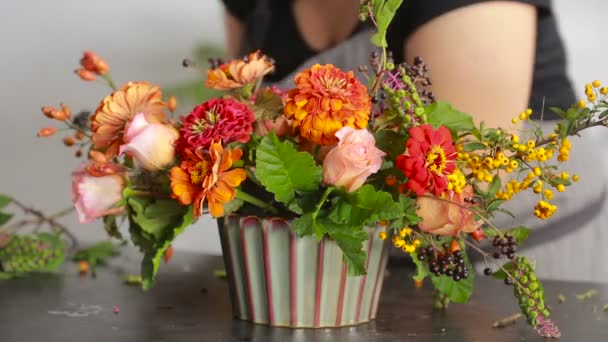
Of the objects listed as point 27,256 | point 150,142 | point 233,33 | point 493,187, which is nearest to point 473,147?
point 493,187

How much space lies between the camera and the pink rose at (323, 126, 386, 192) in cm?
58

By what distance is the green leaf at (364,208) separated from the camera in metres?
0.58

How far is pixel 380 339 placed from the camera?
25.8 inches

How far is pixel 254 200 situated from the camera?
0.65 metres

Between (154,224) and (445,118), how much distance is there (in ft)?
0.79

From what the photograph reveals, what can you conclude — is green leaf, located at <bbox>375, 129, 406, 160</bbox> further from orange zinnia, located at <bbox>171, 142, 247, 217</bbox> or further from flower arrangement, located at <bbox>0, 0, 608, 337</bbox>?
orange zinnia, located at <bbox>171, 142, 247, 217</bbox>

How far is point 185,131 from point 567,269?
69 cm

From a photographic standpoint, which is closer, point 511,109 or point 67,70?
point 511,109

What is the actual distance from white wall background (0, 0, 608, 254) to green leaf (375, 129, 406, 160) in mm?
822

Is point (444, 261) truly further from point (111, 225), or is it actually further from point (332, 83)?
point (111, 225)

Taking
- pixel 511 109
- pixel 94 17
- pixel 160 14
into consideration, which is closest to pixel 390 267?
pixel 511 109

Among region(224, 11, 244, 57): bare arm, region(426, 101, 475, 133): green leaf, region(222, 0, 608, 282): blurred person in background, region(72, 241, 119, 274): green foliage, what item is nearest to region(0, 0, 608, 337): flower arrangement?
region(426, 101, 475, 133): green leaf

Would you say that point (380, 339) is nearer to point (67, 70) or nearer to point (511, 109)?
point (511, 109)

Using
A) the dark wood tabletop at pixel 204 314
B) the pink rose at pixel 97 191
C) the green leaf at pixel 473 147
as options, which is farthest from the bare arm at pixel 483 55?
the pink rose at pixel 97 191
